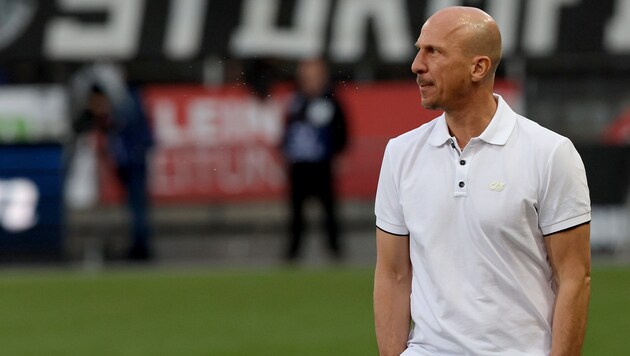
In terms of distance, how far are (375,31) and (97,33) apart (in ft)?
13.8

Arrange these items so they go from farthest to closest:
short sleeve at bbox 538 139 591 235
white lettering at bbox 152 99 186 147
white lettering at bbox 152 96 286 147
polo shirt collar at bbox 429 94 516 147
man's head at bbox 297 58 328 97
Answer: white lettering at bbox 152 99 186 147, white lettering at bbox 152 96 286 147, man's head at bbox 297 58 328 97, polo shirt collar at bbox 429 94 516 147, short sleeve at bbox 538 139 591 235

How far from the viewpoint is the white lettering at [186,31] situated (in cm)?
2334

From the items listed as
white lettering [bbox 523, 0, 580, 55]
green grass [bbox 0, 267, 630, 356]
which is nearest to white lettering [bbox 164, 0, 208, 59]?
white lettering [bbox 523, 0, 580, 55]

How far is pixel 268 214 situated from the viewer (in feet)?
65.9

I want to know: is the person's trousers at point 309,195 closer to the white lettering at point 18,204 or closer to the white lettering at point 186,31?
the white lettering at point 18,204

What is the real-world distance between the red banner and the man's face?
1401 cm

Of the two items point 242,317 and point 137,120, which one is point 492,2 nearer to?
point 137,120

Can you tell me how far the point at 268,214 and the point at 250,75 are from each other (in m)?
4.49

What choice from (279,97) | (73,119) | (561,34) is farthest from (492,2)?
(73,119)

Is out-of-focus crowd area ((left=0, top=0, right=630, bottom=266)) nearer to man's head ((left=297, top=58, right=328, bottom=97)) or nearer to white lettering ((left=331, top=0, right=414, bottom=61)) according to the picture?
white lettering ((left=331, top=0, right=414, bottom=61))

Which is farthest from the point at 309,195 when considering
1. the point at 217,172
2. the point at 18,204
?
the point at 18,204

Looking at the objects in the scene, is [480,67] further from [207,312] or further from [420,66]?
[207,312]

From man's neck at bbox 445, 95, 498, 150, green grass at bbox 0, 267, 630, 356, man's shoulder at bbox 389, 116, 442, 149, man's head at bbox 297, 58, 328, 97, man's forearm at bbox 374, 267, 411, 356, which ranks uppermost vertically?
man's neck at bbox 445, 95, 498, 150

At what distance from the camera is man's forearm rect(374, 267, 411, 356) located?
16.0 feet
